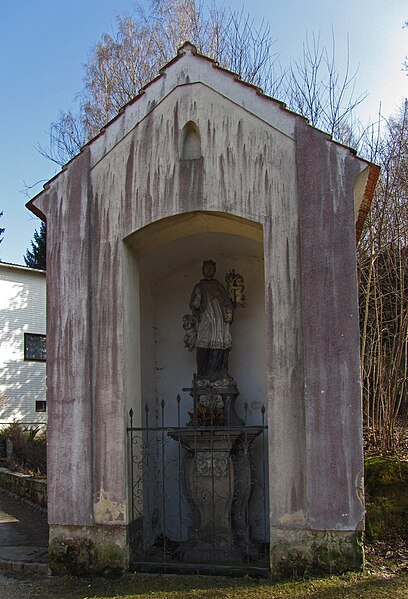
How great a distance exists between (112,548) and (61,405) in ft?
5.24

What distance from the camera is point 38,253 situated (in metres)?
28.4

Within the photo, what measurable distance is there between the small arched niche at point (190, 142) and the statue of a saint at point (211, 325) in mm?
1776

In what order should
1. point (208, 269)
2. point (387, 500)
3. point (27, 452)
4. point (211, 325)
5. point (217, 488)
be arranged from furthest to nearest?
point (27, 452) < point (208, 269) < point (211, 325) < point (217, 488) < point (387, 500)

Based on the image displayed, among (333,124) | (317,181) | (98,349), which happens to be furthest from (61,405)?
(333,124)

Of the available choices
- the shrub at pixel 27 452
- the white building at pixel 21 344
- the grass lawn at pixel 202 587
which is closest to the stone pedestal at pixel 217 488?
the grass lawn at pixel 202 587

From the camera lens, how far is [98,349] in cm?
664

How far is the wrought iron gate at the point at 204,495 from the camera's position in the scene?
665cm

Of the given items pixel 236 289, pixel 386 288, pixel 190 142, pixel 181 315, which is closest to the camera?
pixel 190 142

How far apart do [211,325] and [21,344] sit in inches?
556

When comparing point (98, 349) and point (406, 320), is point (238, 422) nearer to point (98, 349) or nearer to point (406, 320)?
point (98, 349)

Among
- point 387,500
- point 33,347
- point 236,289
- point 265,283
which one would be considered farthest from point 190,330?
point 33,347

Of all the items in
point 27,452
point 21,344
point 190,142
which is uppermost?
point 190,142

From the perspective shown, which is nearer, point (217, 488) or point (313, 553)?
point (313, 553)

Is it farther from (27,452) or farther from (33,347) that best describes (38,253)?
(27,452)
